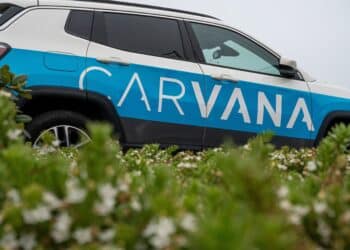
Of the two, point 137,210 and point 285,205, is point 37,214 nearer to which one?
point 137,210

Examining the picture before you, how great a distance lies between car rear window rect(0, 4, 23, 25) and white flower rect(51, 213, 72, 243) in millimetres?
4002

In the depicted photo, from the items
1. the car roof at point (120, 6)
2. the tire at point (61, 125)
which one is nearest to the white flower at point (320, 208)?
the tire at point (61, 125)

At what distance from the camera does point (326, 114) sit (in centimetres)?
574

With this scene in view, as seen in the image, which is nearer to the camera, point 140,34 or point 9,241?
point 9,241

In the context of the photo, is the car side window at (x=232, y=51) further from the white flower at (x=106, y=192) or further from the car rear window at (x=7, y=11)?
the white flower at (x=106, y=192)

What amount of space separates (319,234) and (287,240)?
10.4 inches

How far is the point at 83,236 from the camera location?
875 millimetres

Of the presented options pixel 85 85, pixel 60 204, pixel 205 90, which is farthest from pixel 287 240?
pixel 205 90

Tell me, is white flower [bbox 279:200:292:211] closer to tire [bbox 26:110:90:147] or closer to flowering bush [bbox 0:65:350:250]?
flowering bush [bbox 0:65:350:250]

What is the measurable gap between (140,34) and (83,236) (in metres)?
4.42

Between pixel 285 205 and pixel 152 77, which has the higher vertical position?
pixel 285 205

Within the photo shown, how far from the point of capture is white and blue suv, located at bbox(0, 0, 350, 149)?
459cm

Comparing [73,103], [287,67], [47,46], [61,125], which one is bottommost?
[61,125]

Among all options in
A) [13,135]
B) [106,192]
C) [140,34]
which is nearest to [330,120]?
[140,34]
